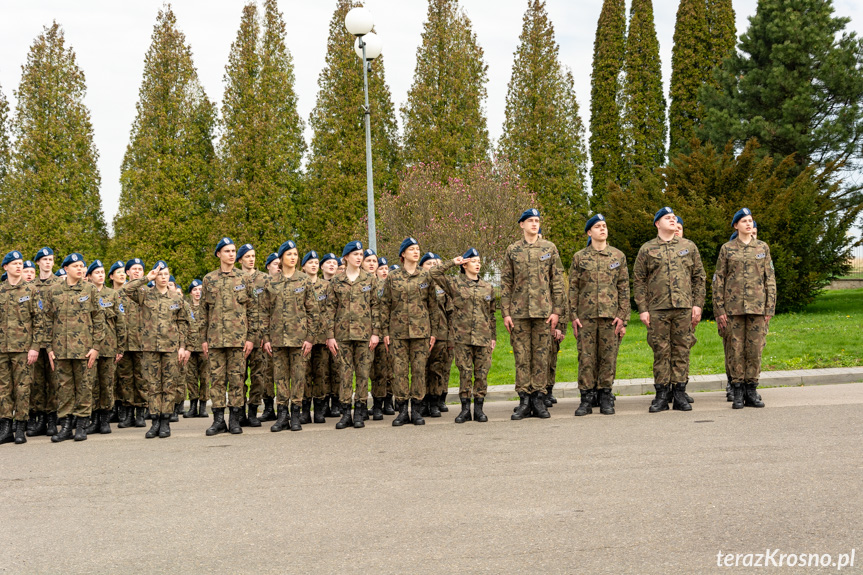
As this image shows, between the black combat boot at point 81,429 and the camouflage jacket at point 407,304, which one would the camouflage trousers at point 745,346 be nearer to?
the camouflage jacket at point 407,304

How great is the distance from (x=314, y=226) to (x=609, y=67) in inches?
759

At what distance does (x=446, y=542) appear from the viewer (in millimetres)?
4863

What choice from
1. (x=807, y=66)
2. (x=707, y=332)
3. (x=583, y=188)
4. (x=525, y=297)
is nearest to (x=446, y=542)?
(x=525, y=297)

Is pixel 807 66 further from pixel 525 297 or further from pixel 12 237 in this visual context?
pixel 12 237

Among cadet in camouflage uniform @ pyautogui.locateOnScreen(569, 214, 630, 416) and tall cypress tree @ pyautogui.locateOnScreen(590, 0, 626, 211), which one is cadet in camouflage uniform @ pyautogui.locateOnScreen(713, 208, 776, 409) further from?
tall cypress tree @ pyautogui.locateOnScreen(590, 0, 626, 211)

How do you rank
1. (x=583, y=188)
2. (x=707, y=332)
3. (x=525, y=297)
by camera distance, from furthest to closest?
(x=583, y=188)
(x=707, y=332)
(x=525, y=297)

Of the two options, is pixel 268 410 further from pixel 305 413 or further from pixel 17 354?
pixel 17 354

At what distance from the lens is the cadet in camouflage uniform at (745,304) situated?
937cm

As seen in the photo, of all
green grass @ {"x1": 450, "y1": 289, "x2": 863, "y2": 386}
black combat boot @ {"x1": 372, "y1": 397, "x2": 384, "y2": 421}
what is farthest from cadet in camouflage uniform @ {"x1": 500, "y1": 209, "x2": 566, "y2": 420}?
green grass @ {"x1": 450, "y1": 289, "x2": 863, "y2": 386}

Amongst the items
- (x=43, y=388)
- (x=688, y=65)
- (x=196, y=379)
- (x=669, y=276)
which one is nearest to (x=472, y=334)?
(x=669, y=276)

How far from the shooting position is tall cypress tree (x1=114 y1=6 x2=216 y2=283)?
3734 centimetres

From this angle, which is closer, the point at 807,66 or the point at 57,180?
the point at 807,66

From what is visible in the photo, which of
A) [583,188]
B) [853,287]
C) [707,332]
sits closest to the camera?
[707,332]

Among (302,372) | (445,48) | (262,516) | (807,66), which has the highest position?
(445,48)
